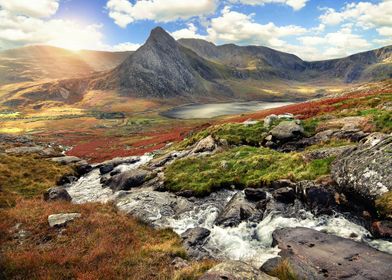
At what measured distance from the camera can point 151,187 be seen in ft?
95.6

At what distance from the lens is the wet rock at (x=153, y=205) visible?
2202 cm

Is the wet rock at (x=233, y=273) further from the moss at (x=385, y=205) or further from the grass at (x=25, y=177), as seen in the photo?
the grass at (x=25, y=177)

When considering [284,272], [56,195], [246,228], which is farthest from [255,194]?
[56,195]

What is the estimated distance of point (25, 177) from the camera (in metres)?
36.6

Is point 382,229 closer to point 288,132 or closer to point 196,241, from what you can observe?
point 196,241

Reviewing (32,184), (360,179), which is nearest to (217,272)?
(360,179)

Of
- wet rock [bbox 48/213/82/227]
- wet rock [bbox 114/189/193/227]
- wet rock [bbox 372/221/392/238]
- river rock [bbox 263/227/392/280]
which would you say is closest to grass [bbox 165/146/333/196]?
wet rock [bbox 114/189/193/227]

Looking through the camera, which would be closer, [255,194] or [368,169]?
[368,169]

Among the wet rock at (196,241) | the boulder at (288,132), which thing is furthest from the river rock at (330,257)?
the boulder at (288,132)

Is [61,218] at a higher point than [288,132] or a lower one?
lower

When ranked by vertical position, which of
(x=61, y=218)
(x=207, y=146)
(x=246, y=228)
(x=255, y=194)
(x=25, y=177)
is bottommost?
(x=25, y=177)

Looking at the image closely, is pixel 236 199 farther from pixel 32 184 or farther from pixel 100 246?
pixel 32 184

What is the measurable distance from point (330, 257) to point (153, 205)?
1380 centimetres

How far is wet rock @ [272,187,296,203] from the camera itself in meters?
20.9
